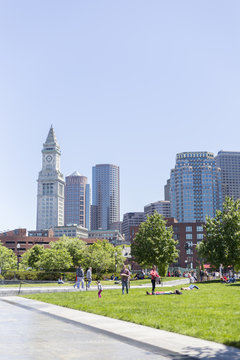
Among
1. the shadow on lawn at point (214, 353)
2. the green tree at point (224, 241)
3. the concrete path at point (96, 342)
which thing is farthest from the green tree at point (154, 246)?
the shadow on lawn at point (214, 353)

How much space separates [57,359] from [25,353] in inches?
39.3

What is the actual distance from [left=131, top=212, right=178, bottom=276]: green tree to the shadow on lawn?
49.7 metres

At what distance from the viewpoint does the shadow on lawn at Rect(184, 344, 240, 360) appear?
8.01 m

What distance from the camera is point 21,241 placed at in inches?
7751

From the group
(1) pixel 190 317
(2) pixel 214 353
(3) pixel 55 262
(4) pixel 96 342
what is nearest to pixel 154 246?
(3) pixel 55 262

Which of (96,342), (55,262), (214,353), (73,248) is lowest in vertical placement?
(55,262)

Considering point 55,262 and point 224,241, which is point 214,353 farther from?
point 55,262

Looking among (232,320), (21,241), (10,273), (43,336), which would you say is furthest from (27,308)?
(21,241)

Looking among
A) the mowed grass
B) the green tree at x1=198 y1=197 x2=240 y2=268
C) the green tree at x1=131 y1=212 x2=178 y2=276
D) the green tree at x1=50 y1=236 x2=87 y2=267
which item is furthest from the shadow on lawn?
the green tree at x1=50 y1=236 x2=87 y2=267

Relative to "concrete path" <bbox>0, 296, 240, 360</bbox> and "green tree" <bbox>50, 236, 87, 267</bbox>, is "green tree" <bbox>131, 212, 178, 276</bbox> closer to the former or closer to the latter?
"green tree" <bbox>50, 236, 87, 267</bbox>

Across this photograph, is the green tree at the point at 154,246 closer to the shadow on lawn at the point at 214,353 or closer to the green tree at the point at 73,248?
the green tree at the point at 73,248

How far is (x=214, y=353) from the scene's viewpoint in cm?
838

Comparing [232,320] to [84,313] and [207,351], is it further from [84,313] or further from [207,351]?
[84,313]

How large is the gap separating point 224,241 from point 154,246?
15.4m
